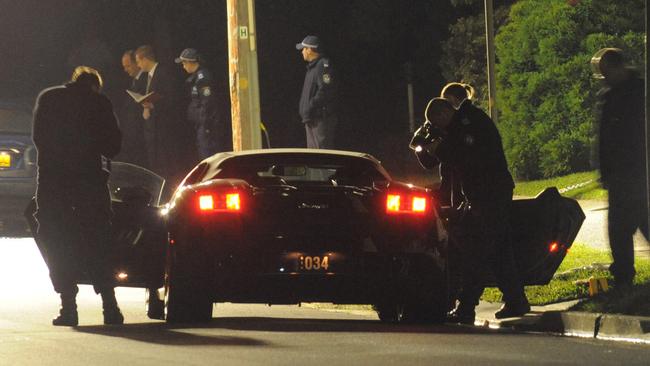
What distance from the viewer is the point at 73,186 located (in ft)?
43.8

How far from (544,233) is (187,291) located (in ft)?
9.23

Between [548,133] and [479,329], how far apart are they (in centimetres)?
Answer: 1882

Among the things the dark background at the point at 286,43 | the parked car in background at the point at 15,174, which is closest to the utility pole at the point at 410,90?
the dark background at the point at 286,43

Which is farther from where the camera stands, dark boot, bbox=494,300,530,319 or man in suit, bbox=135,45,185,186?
man in suit, bbox=135,45,185,186

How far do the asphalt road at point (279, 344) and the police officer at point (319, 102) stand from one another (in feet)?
28.4

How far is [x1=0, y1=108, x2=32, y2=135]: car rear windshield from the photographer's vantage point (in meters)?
22.8

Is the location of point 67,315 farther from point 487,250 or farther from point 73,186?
point 487,250

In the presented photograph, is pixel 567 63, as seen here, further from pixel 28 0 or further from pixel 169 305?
pixel 169 305

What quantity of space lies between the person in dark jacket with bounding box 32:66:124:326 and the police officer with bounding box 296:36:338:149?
9745 mm

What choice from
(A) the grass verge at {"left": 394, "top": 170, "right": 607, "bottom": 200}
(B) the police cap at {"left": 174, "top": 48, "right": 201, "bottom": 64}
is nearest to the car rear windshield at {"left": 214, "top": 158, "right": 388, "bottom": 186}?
(B) the police cap at {"left": 174, "top": 48, "right": 201, "bottom": 64}

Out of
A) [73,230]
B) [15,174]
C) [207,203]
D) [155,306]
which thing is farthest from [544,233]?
[15,174]

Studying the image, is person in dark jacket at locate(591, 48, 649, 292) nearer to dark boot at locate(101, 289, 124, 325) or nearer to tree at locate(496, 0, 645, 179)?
dark boot at locate(101, 289, 124, 325)

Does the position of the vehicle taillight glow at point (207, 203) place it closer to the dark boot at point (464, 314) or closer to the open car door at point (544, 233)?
the dark boot at point (464, 314)

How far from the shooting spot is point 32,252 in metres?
21.7
